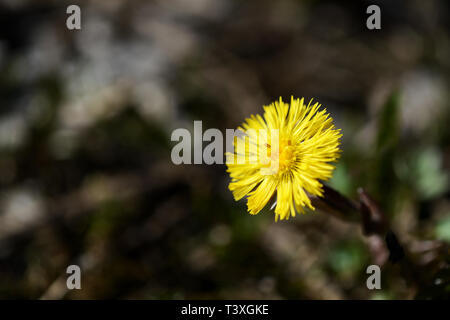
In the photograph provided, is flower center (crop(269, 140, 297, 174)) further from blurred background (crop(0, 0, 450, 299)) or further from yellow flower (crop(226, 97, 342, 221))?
blurred background (crop(0, 0, 450, 299))

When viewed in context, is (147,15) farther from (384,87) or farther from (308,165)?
(308,165)

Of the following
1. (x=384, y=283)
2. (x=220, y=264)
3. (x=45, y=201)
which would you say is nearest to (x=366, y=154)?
(x=384, y=283)

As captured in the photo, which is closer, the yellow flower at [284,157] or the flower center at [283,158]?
the yellow flower at [284,157]

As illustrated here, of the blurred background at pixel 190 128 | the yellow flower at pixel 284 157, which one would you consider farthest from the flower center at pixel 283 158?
the blurred background at pixel 190 128

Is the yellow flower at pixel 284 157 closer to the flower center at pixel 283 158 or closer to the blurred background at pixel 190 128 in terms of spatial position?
the flower center at pixel 283 158

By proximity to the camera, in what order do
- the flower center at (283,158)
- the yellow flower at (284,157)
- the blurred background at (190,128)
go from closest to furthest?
the yellow flower at (284,157) < the flower center at (283,158) < the blurred background at (190,128)

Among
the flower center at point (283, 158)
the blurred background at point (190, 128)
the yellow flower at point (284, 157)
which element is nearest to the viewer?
the yellow flower at point (284, 157)

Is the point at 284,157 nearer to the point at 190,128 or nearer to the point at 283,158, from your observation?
the point at 283,158
